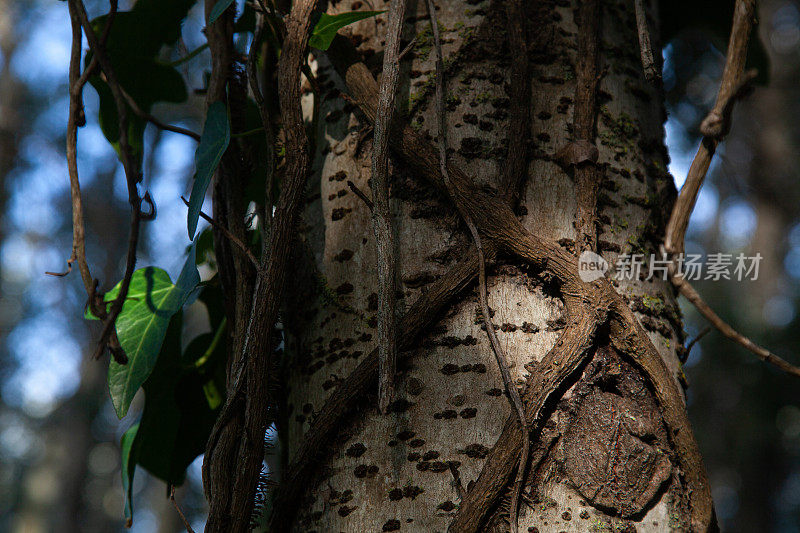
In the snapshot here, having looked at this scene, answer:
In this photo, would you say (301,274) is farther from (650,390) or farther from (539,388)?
(650,390)

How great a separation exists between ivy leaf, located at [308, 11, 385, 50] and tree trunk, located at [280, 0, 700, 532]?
0.07 m

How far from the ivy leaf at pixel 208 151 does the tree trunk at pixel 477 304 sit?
150mm

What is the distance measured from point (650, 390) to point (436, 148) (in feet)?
1.38

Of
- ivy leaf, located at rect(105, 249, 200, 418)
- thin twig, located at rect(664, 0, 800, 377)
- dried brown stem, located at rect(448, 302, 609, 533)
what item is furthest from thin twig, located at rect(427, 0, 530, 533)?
ivy leaf, located at rect(105, 249, 200, 418)

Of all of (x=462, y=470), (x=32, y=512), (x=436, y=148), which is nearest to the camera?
(x=462, y=470)

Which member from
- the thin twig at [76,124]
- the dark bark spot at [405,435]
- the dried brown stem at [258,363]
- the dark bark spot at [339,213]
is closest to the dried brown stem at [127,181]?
the thin twig at [76,124]

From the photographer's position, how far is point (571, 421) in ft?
2.30

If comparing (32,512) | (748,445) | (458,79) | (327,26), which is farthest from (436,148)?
(32,512)

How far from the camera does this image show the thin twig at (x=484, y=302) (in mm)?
654

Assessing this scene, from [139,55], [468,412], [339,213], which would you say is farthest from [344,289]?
[139,55]

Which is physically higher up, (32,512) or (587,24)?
(587,24)

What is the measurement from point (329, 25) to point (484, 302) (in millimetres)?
463

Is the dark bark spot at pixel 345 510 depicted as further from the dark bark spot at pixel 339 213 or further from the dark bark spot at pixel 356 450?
the dark bark spot at pixel 339 213

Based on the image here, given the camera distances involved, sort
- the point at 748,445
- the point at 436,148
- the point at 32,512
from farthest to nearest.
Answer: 1. the point at 32,512
2. the point at 748,445
3. the point at 436,148
